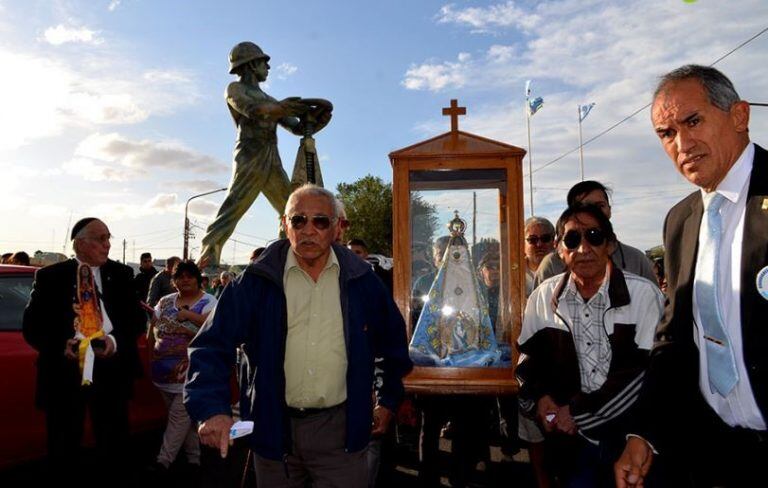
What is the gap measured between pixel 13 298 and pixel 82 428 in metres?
1.24

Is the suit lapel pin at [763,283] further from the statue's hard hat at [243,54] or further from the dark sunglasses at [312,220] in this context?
the statue's hard hat at [243,54]

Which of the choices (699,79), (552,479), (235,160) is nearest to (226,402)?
(699,79)

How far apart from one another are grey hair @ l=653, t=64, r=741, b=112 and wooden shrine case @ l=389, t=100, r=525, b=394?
7.09 feet

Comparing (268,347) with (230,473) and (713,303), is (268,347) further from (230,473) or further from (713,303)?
(230,473)

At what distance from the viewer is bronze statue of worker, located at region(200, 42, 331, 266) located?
31.6ft

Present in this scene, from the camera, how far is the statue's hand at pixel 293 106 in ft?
31.8

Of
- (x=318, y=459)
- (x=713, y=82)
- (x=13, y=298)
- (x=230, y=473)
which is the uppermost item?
(x=713, y=82)

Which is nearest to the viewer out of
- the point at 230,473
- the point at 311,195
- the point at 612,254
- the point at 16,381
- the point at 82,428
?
the point at 311,195

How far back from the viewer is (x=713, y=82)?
1.77 meters

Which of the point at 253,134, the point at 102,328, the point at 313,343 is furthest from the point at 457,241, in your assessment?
the point at 253,134

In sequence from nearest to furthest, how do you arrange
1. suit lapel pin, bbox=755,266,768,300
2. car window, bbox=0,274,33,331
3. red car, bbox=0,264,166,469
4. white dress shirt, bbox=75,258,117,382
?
1. suit lapel pin, bbox=755,266,768,300
2. white dress shirt, bbox=75,258,117,382
3. red car, bbox=0,264,166,469
4. car window, bbox=0,274,33,331

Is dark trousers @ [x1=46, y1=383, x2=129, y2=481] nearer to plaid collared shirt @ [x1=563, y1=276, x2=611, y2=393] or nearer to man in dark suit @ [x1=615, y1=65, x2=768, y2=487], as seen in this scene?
plaid collared shirt @ [x1=563, y1=276, x2=611, y2=393]

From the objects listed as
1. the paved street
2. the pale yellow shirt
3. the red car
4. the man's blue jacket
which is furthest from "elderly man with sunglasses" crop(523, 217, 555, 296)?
the red car

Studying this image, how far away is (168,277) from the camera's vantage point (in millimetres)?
8398
